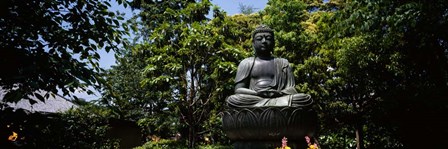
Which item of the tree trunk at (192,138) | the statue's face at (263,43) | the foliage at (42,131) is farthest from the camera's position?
the tree trunk at (192,138)

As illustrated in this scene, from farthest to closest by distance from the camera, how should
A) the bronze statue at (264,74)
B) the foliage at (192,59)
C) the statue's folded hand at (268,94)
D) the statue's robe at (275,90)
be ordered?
1. the foliage at (192,59)
2. the bronze statue at (264,74)
3. the statue's folded hand at (268,94)
4. the statue's robe at (275,90)

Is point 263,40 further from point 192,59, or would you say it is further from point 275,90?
point 192,59

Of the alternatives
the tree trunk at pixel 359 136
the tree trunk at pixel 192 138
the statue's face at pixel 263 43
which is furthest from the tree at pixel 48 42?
the tree trunk at pixel 359 136

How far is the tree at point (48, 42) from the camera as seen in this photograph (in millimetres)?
2486

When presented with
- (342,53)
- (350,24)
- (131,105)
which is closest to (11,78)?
(350,24)

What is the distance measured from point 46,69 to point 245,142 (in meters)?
3.73

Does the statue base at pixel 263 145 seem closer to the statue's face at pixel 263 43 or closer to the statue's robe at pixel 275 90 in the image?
the statue's robe at pixel 275 90

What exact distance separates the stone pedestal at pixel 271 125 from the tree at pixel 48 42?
8.41ft

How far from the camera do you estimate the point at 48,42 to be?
3.09 metres

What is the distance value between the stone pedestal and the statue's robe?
0.14m

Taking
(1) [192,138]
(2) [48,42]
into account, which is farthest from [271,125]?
(1) [192,138]

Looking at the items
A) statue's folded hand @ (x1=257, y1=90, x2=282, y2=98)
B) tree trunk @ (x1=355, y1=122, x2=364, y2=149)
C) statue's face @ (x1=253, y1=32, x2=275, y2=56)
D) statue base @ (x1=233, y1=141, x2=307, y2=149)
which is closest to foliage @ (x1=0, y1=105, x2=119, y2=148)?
statue base @ (x1=233, y1=141, x2=307, y2=149)

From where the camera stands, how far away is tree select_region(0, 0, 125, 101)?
8.16 ft

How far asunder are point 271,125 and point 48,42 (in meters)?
3.34
